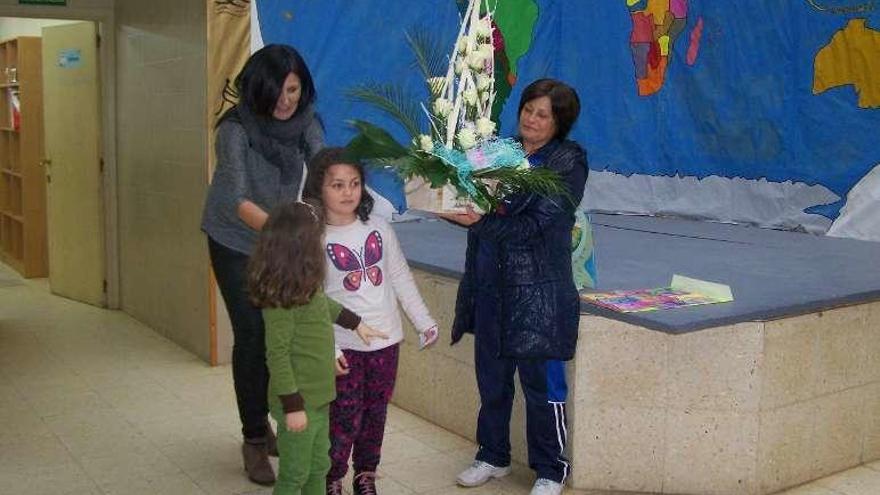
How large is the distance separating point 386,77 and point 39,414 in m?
2.30

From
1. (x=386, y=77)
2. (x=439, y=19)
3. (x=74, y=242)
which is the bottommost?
(x=74, y=242)

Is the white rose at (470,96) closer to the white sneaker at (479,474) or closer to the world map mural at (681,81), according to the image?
the white sneaker at (479,474)

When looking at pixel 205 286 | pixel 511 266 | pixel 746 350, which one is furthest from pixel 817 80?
pixel 205 286

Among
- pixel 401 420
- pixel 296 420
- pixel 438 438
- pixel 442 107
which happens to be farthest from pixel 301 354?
pixel 401 420

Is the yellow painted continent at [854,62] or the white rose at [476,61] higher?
the yellow painted continent at [854,62]

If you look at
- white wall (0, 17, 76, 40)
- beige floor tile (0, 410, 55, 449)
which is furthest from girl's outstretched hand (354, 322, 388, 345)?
white wall (0, 17, 76, 40)

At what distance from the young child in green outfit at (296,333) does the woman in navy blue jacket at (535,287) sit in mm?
431

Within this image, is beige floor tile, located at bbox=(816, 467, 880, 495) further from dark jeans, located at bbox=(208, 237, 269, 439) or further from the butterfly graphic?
dark jeans, located at bbox=(208, 237, 269, 439)

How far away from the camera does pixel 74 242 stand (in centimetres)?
611

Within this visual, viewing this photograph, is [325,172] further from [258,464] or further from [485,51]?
[258,464]

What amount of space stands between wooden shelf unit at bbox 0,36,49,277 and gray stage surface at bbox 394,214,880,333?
3574 millimetres

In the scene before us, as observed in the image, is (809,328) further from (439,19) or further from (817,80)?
(439,19)

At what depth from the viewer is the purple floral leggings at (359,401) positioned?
2537 millimetres

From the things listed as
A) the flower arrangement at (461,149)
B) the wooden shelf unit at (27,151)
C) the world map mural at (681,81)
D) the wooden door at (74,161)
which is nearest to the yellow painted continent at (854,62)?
the world map mural at (681,81)
